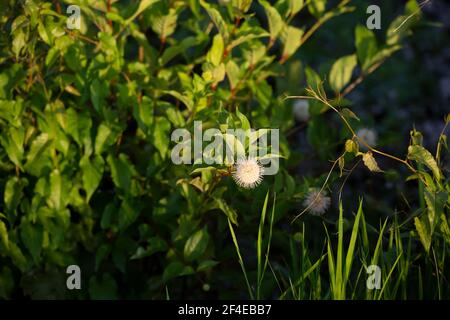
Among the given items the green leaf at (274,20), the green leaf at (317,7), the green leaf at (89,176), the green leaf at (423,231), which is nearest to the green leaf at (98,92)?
the green leaf at (89,176)

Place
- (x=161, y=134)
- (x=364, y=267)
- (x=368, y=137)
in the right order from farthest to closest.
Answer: (x=368, y=137) < (x=161, y=134) < (x=364, y=267)

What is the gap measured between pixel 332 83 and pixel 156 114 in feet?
1.79

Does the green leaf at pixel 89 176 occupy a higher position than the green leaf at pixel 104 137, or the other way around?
the green leaf at pixel 104 137

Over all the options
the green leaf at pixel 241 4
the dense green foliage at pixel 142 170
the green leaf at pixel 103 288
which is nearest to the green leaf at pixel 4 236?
the dense green foliage at pixel 142 170

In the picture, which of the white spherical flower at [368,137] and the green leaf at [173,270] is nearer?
the green leaf at [173,270]

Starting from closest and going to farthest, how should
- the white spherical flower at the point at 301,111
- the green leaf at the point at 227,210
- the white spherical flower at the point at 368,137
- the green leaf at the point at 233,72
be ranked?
the green leaf at the point at 227,210 < the green leaf at the point at 233,72 < the white spherical flower at the point at 368,137 < the white spherical flower at the point at 301,111

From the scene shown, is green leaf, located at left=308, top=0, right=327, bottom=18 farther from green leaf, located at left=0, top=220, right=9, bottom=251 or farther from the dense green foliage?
green leaf, located at left=0, top=220, right=9, bottom=251

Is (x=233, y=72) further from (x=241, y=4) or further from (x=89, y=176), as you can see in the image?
(x=89, y=176)

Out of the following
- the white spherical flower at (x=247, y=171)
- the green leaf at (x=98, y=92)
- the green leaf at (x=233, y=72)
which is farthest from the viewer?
the green leaf at (x=233, y=72)

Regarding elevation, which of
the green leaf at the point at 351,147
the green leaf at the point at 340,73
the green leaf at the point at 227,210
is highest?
the green leaf at the point at 340,73

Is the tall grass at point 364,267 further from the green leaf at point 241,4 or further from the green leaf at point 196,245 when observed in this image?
the green leaf at point 241,4

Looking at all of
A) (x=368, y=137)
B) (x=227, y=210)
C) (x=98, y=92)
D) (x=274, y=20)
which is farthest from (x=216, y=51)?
(x=368, y=137)

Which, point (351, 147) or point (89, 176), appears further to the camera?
point (89, 176)

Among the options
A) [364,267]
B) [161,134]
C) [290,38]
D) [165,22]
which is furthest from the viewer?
[290,38]
